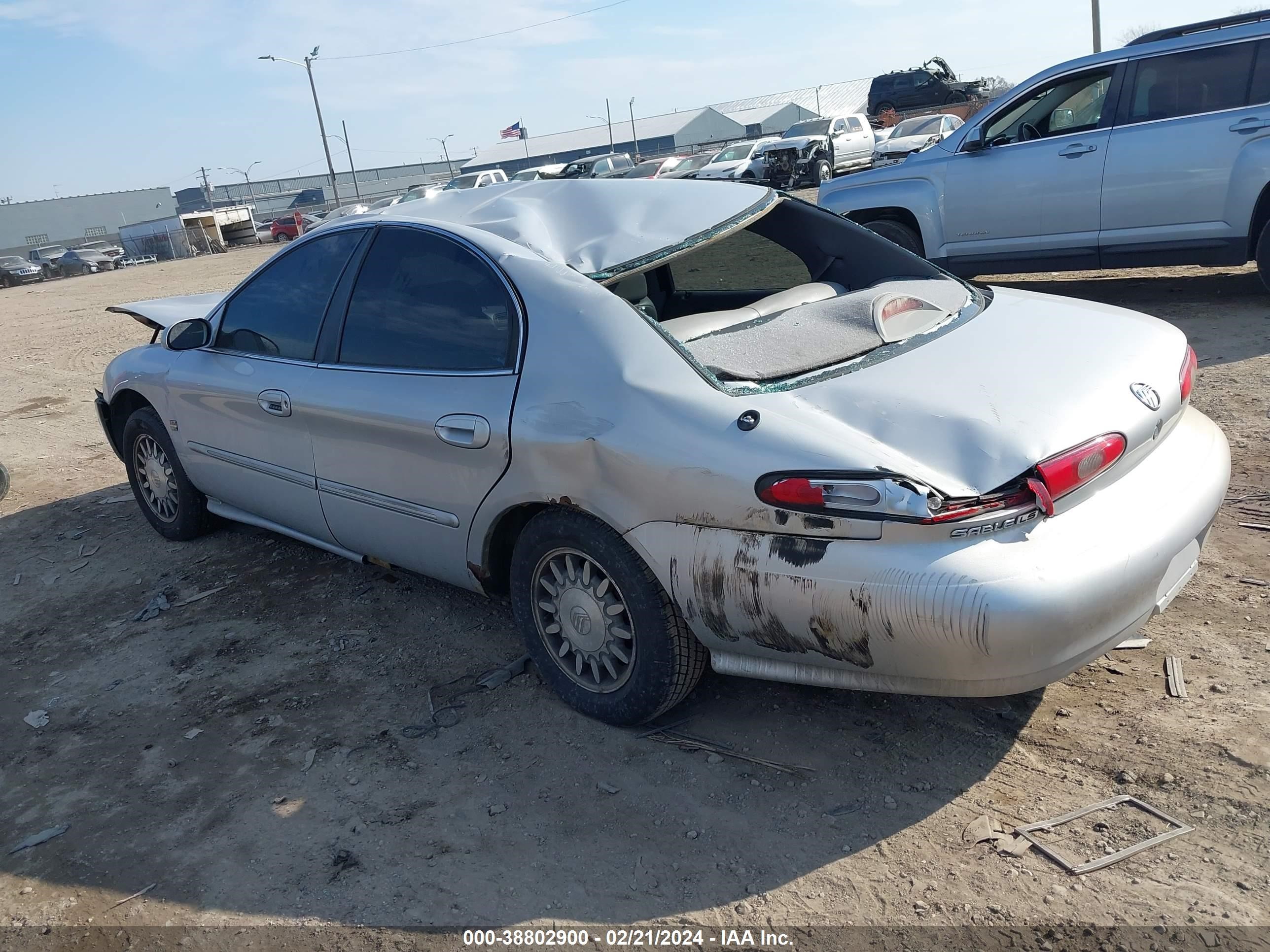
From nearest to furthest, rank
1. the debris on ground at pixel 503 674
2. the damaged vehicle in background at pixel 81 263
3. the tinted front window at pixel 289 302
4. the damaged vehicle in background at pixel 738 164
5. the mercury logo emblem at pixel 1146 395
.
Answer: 1. the mercury logo emblem at pixel 1146 395
2. the debris on ground at pixel 503 674
3. the tinted front window at pixel 289 302
4. the damaged vehicle in background at pixel 738 164
5. the damaged vehicle in background at pixel 81 263

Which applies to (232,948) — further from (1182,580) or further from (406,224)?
(1182,580)

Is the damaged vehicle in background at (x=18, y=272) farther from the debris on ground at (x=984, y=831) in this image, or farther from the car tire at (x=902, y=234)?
the debris on ground at (x=984, y=831)

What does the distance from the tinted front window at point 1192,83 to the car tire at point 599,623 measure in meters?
6.53

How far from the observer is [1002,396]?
2727 millimetres

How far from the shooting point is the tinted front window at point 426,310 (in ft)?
11.0

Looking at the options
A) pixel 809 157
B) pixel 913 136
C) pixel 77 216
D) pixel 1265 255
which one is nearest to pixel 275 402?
pixel 1265 255

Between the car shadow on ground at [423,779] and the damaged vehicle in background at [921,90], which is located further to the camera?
the damaged vehicle in background at [921,90]

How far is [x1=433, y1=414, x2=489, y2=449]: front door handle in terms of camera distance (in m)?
3.24

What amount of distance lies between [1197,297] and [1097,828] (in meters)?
6.80

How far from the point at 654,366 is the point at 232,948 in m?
1.86

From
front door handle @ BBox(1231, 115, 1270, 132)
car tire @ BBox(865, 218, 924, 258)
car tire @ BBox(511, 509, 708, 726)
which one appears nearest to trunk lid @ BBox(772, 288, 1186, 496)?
car tire @ BBox(511, 509, 708, 726)

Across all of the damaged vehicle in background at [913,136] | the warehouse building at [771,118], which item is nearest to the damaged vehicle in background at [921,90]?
the damaged vehicle in background at [913,136]

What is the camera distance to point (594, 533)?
9.89ft

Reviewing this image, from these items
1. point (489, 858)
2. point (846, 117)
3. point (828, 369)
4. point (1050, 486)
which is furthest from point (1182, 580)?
point (846, 117)
